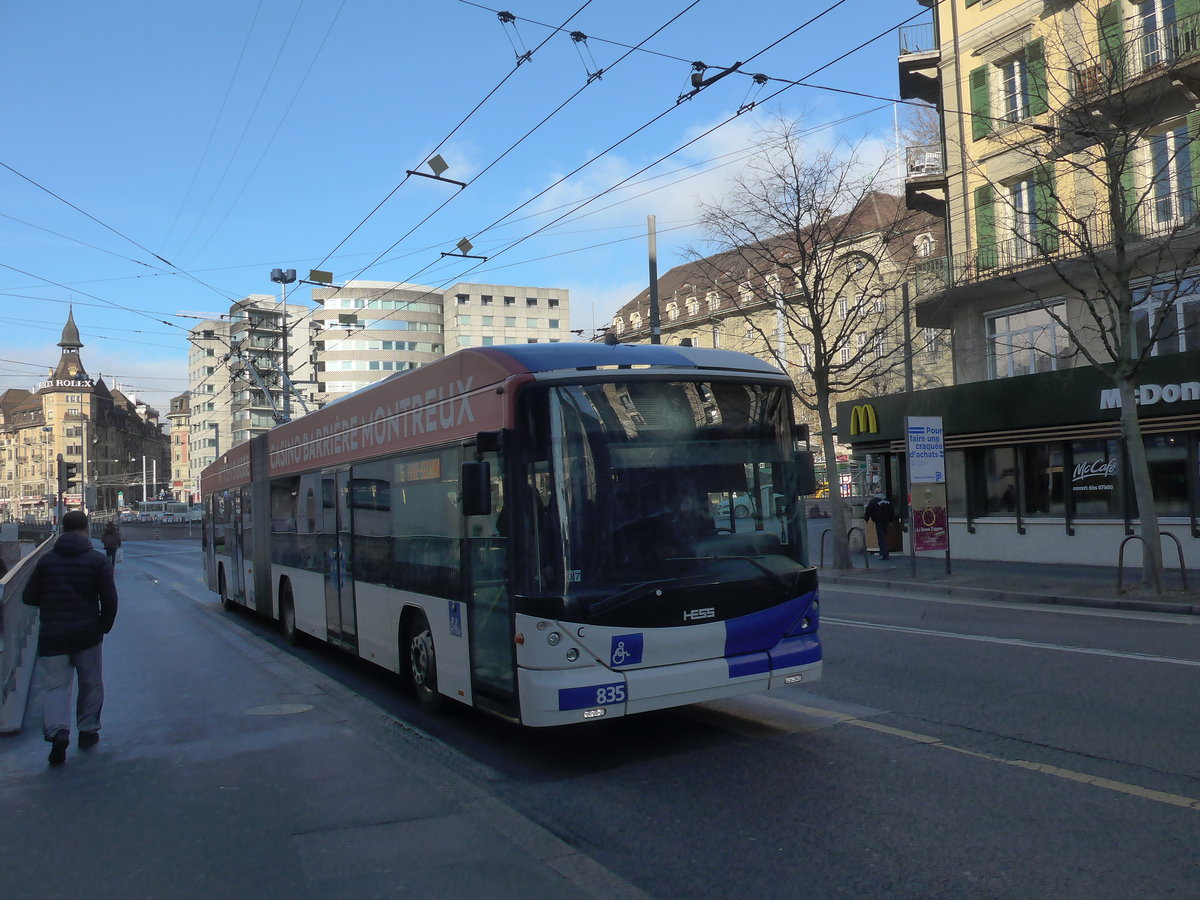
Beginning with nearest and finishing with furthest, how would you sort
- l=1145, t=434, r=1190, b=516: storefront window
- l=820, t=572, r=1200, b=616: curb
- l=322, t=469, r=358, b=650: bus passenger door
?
l=322, t=469, r=358, b=650: bus passenger door, l=820, t=572, r=1200, b=616: curb, l=1145, t=434, r=1190, b=516: storefront window

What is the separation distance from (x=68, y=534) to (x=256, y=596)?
761 cm

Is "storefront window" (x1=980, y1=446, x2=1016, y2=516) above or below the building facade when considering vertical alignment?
below

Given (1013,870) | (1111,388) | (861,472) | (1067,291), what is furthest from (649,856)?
(861,472)

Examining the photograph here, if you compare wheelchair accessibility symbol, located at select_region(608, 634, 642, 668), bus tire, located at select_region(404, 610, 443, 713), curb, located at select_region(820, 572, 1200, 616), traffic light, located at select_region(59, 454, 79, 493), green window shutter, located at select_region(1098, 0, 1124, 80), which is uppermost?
green window shutter, located at select_region(1098, 0, 1124, 80)

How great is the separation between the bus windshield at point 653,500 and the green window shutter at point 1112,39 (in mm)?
12057

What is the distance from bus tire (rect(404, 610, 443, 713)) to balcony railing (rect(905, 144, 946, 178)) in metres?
21.1

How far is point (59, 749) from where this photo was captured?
6.93 metres

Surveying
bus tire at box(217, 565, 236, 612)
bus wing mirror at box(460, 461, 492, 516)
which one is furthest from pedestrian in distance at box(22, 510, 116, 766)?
bus tire at box(217, 565, 236, 612)

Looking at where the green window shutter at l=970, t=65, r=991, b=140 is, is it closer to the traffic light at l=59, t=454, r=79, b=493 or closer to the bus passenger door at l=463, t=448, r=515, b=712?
the bus passenger door at l=463, t=448, r=515, b=712

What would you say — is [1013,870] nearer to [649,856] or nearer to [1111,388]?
[649,856]

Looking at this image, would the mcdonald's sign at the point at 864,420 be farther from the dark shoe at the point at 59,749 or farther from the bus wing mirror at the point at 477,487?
the dark shoe at the point at 59,749

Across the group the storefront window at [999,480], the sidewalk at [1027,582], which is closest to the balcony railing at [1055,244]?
the storefront window at [999,480]

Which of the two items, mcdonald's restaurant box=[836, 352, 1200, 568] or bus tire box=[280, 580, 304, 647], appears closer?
bus tire box=[280, 580, 304, 647]

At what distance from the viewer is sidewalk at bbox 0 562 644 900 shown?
4.55 metres
